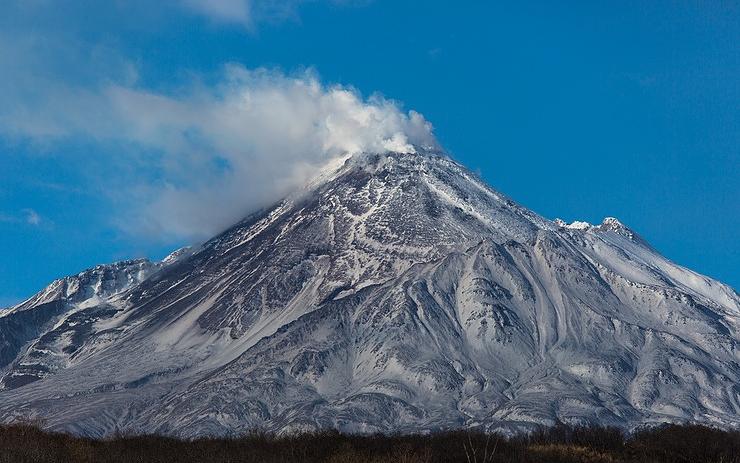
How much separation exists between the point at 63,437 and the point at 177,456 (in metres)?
6.63

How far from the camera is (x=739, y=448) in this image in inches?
1810

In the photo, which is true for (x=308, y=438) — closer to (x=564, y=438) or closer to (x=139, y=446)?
(x=139, y=446)

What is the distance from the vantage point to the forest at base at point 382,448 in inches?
1551

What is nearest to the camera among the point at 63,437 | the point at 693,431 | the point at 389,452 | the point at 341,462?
the point at 341,462

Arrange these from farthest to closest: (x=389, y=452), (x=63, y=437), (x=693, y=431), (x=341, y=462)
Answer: (x=693, y=431) → (x=63, y=437) → (x=389, y=452) → (x=341, y=462)

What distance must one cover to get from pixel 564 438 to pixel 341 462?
47.4 ft

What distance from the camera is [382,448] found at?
140 ft

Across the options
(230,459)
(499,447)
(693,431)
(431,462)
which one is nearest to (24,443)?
(230,459)

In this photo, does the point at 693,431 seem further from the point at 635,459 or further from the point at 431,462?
the point at 431,462

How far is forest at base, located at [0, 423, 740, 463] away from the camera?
39.4m

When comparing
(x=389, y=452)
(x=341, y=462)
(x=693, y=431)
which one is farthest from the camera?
(x=693, y=431)

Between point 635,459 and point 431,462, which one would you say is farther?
point 635,459

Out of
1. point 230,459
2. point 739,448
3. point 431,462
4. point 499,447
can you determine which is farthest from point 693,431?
point 230,459

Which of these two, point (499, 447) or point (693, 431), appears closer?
point (499, 447)
